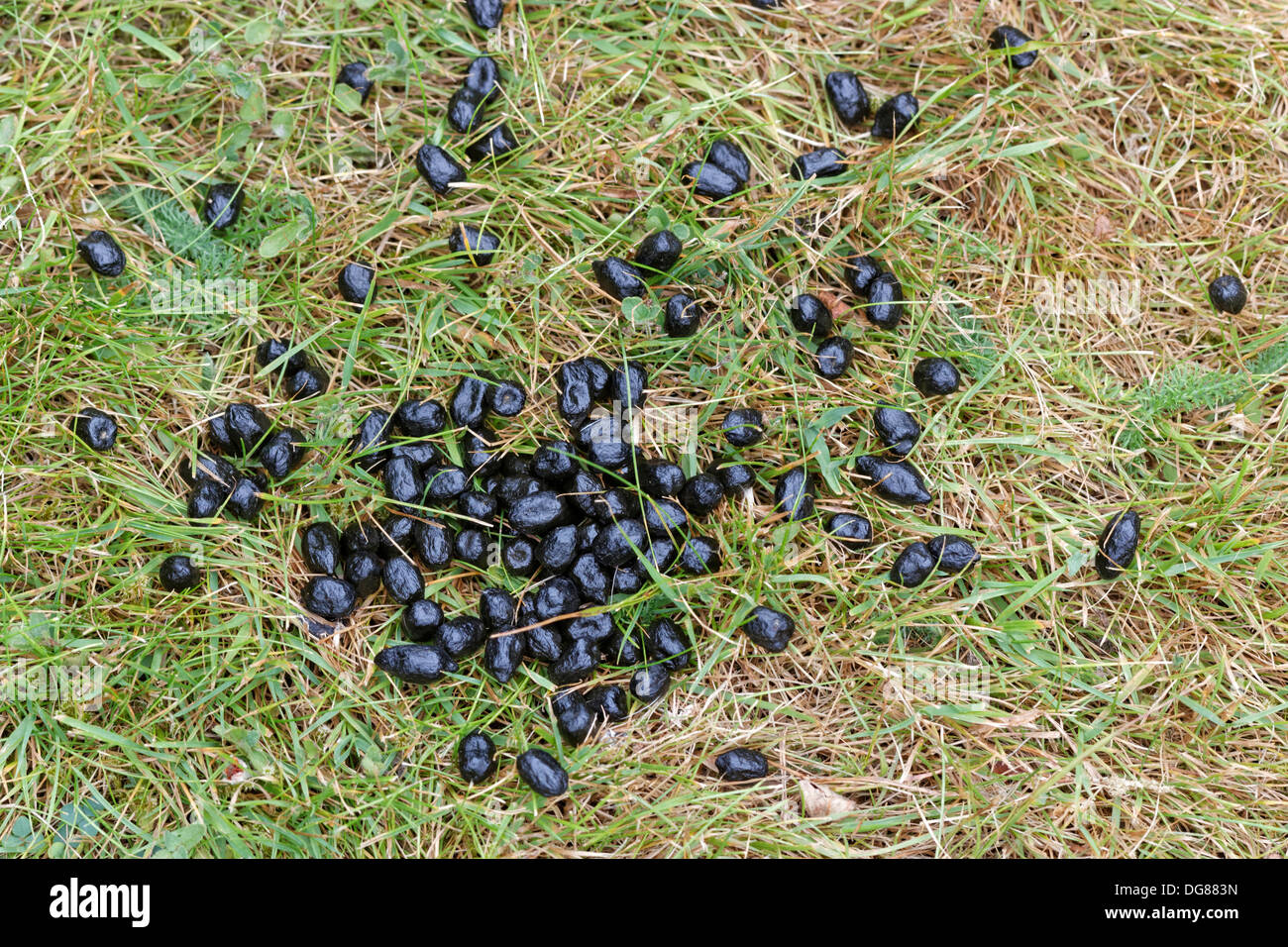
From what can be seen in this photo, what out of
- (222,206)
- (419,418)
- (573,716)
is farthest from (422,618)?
(222,206)

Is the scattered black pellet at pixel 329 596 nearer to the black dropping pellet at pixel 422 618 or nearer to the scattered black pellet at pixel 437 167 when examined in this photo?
the black dropping pellet at pixel 422 618

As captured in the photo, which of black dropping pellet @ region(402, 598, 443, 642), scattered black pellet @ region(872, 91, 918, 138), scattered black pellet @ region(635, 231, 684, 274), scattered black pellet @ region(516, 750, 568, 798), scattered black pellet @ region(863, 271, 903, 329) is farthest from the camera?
scattered black pellet @ region(872, 91, 918, 138)

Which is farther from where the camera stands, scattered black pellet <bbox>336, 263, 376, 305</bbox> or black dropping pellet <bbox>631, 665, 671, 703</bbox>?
scattered black pellet <bbox>336, 263, 376, 305</bbox>

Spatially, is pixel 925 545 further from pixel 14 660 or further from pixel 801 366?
pixel 14 660

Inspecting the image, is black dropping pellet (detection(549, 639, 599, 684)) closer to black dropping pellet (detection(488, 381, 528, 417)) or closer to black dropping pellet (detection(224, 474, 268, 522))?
black dropping pellet (detection(488, 381, 528, 417))

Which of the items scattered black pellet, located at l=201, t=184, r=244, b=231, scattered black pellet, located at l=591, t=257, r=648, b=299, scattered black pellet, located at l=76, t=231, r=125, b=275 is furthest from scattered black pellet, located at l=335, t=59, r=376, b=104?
scattered black pellet, located at l=591, t=257, r=648, b=299

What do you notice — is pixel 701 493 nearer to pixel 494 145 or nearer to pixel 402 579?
pixel 402 579

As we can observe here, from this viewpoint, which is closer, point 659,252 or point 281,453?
point 281,453
